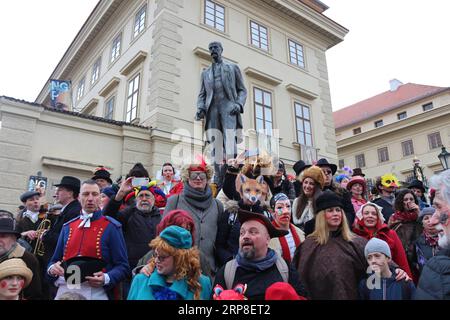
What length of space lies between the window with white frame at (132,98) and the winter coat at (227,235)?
40.5ft

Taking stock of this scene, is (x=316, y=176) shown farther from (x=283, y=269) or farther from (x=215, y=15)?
(x=215, y=15)

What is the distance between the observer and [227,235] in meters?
3.70

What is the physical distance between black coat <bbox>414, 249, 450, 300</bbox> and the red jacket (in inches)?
48.1

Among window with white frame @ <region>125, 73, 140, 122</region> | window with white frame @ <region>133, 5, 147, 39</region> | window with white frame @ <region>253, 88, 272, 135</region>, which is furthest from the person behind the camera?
window with white frame @ <region>253, 88, 272, 135</region>

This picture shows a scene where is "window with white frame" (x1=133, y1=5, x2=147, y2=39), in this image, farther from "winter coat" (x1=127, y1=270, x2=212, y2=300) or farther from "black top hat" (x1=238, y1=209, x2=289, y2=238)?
"winter coat" (x1=127, y1=270, x2=212, y2=300)

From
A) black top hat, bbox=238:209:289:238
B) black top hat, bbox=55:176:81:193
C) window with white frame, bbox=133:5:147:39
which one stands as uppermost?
window with white frame, bbox=133:5:147:39

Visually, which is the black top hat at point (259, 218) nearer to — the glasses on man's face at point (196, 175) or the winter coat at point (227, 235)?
the winter coat at point (227, 235)

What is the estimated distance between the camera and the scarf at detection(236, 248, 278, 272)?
263cm

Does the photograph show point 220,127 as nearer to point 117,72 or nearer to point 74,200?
point 74,200

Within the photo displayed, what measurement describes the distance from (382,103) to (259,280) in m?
42.7

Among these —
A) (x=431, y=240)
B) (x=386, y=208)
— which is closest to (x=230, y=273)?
(x=431, y=240)

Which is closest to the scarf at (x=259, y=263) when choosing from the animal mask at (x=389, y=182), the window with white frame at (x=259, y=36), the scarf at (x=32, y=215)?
the scarf at (x=32, y=215)

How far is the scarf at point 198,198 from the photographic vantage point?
3.87m

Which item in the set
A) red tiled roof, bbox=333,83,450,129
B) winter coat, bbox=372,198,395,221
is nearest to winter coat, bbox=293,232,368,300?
winter coat, bbox=372,198,395,221
